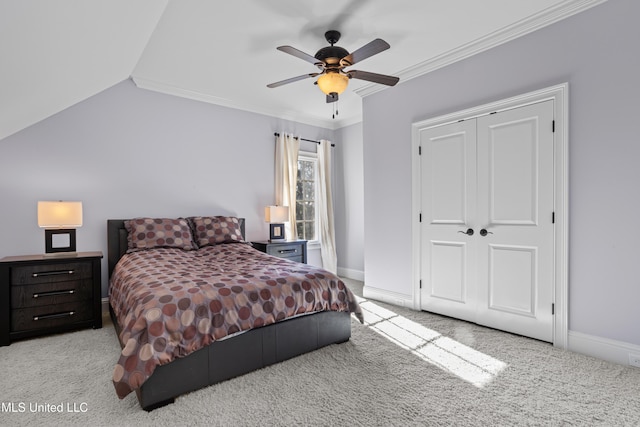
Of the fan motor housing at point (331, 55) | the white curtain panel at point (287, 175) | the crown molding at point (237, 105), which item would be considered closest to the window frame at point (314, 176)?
the white curtain panel at point (287, 175)

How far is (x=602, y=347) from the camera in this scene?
2.40 m

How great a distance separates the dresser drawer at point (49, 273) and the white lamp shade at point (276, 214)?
2138 millimetres

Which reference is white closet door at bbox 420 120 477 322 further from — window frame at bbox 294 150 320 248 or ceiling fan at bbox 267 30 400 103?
window frame at bbox 294 150 320 248

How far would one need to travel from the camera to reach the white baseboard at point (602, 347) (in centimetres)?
230

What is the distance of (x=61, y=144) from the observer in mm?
3365

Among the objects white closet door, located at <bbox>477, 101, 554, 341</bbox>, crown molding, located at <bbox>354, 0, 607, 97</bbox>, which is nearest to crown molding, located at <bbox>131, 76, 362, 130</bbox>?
crown molding, located at <bbox>354, 0, 607, 97</bbox>

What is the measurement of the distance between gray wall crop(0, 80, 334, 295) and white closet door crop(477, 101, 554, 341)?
9.80 feet

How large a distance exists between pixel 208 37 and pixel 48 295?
2.66 meters

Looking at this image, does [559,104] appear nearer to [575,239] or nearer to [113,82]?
[575,239]

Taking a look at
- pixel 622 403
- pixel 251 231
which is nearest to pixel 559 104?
pixel 622 403

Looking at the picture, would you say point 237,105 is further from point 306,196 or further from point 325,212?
point 325,212

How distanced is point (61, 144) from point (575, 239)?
15.9ft

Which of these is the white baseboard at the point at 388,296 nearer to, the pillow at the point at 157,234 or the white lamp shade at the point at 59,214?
the pillow at the point at 157,234

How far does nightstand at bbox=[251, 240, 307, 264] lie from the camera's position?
14.3 feet
